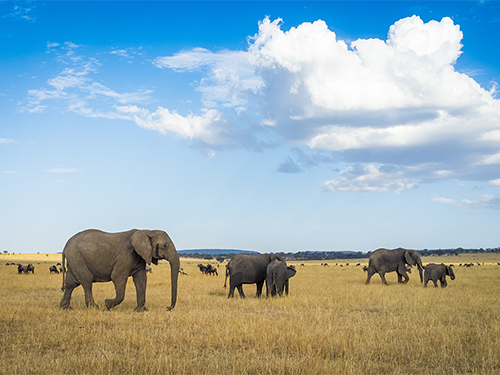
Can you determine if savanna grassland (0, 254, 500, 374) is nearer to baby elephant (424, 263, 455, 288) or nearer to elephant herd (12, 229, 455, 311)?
elephant herd (12, 229, 455, 311)

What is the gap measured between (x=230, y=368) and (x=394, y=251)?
2296 centimetres

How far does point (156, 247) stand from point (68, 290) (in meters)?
3.49

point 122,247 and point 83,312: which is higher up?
point 122,247

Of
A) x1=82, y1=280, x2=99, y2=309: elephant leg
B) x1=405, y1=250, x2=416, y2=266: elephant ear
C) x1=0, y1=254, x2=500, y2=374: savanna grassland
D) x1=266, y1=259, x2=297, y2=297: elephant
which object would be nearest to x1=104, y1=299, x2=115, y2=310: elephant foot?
x1=82, y1=280, x2=99, y2=309: elephant leg

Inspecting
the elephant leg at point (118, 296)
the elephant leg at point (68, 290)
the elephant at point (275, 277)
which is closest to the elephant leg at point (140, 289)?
the elephant leg at point (118, 296)

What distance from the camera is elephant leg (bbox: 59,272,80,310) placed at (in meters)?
14.1

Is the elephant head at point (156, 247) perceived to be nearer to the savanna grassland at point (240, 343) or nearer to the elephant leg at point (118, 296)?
the elephant leg at point (118, 296)

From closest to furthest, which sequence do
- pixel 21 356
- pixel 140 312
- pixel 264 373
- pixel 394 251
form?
1. pixel 264 373
2. pixel 21 356
3. pixel 140 312
4. pixel 394 251

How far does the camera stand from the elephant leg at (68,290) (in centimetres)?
1412

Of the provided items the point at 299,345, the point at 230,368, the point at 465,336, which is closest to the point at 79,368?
the point at 230,368

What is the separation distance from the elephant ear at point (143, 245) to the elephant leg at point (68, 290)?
2727 millimetres

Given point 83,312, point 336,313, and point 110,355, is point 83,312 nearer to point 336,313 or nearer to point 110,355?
point 110,355

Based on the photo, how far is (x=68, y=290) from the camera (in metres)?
14.4

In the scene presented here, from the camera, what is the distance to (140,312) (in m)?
13.4
